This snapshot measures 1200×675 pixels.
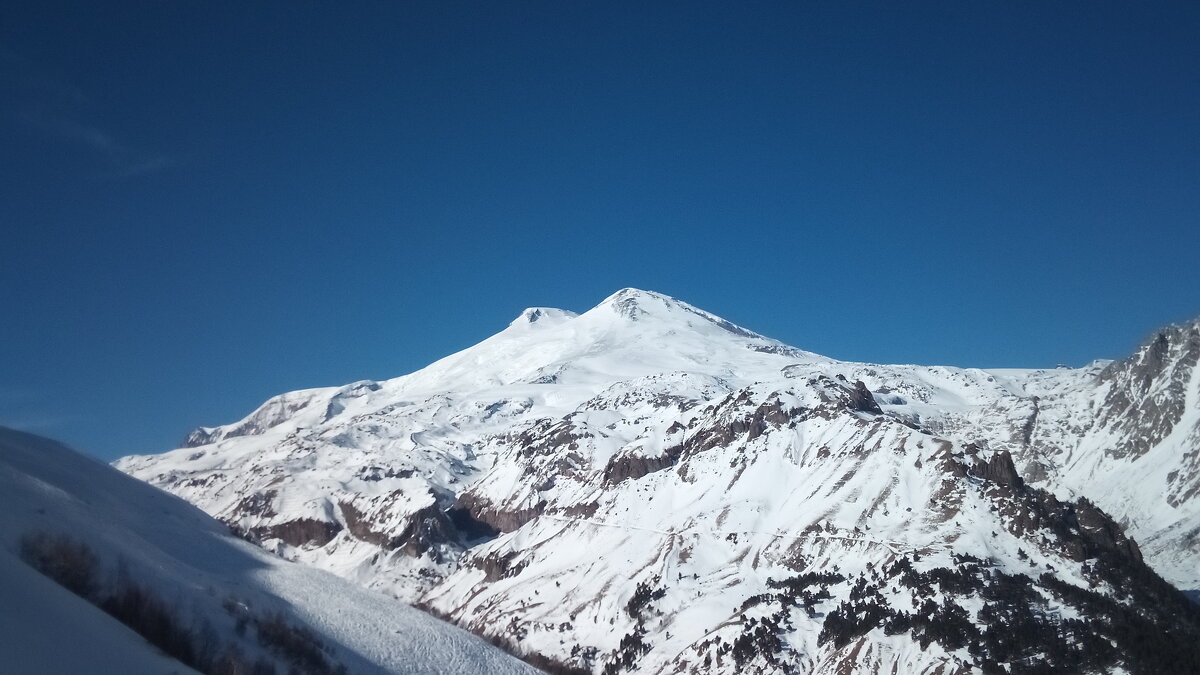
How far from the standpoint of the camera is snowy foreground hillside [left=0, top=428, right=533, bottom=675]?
65.3 ft

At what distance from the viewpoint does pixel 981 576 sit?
111m

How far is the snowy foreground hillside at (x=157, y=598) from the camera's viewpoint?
65.3 feet

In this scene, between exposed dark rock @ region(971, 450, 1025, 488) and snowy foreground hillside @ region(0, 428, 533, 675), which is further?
exposed dark rock @ region(971, 450, 1025, 488)

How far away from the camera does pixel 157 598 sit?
89.4 ft

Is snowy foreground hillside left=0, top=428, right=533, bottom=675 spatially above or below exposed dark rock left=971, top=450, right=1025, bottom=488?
below

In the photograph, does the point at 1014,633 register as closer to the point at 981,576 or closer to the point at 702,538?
the point at 981,576

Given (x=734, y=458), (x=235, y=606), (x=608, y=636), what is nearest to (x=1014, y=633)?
(x=608, y=636)

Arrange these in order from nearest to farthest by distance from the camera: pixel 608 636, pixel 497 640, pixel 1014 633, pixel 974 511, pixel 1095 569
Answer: pixel 1014 633
pixel 1095 569
pixel 974 511
pixel 608 636
pixel 497 640

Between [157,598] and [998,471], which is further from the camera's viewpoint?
[998,471]

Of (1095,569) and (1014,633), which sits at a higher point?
(1095,569)

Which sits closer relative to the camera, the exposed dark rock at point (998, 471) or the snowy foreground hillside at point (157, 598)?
the snowy foreground hillside at point (157, 598)

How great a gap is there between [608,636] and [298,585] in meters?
119

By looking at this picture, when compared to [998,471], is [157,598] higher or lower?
lower

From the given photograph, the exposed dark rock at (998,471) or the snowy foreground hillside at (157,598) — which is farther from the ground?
the exposed dark rock at (998,471)
